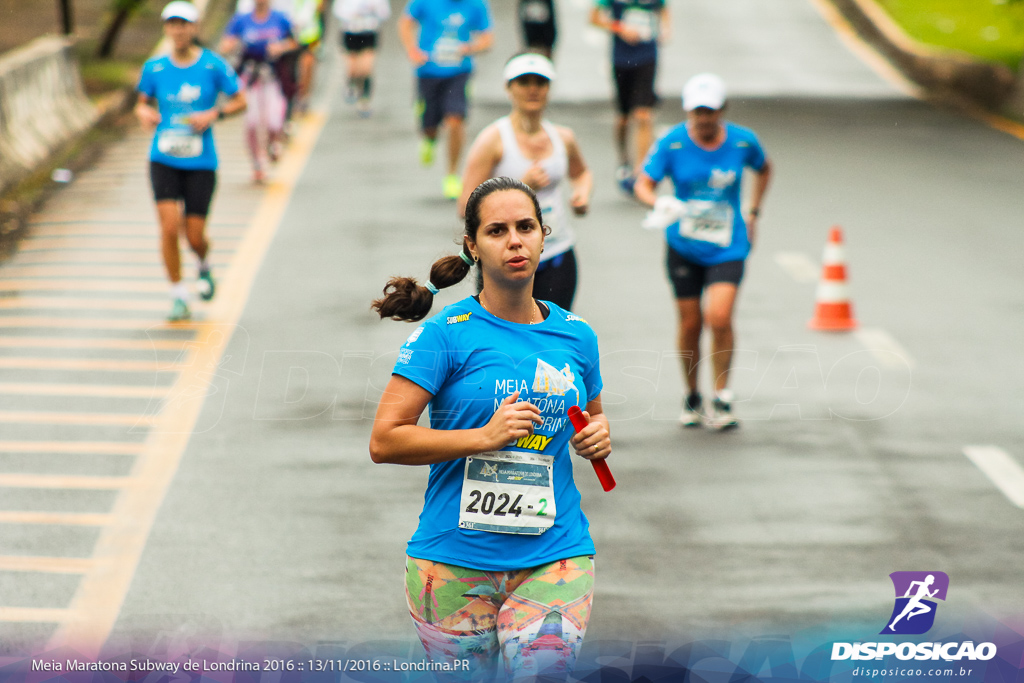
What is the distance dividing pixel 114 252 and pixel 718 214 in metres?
6.27

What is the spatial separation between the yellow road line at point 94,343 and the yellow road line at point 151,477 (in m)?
0.20

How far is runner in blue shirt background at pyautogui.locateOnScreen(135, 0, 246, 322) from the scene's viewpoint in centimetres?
956

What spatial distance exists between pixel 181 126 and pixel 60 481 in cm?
338

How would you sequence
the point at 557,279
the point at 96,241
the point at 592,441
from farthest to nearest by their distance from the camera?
1. the point at 96,241
2. the point at 557,279
3. the point at 592,441

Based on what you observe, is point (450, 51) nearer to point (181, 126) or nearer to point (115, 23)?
point (181, 126)

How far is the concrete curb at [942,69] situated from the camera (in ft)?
67.8

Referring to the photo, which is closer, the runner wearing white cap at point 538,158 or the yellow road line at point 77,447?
the runner wearing white cap at point 538,158

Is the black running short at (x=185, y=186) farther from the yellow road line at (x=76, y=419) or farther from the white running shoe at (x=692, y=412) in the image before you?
the white running shoe at (x=692, y=412)

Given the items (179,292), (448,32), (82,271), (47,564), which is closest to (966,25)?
(448,32)

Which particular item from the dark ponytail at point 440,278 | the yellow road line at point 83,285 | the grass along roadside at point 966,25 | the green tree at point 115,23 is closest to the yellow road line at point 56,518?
the dark ponytail at point 440,278

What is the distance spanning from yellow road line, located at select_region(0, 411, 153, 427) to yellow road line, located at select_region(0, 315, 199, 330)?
1.70 meters

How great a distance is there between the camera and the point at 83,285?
10820 mm

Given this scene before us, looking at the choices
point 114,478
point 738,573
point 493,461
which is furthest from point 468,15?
point 493,461

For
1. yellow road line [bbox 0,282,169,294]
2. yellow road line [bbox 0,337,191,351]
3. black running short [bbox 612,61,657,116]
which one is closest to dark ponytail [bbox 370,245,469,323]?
yellow road line [bbox 0,337,191,351]
